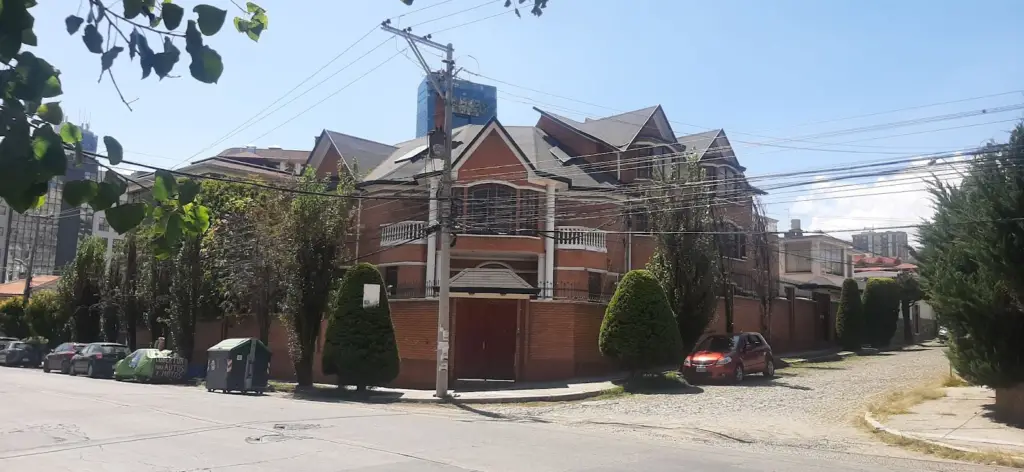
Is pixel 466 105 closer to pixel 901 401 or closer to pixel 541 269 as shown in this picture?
pixel 541 269

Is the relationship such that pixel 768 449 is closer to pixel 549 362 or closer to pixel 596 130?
pixel 549 362

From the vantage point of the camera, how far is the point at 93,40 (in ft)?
Answer: 10.3

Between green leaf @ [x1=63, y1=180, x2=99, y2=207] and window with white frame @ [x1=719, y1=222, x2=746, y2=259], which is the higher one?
window with white frame @ [x1=719, y1=222, x2=746, y2=259]

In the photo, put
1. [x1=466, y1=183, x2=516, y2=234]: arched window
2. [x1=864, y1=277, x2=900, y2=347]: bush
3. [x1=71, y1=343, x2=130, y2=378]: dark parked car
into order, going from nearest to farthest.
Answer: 1. [x1=466, y1=183, x2=516, y2=234]: arched window
2. [x1=71, y1=343, x2=130, y2=378]: dark parked car
3. [x1=864, y1=277, x2=900, y2=347]: bush

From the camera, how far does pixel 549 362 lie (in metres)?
25.5

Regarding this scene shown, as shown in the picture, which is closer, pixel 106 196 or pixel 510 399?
pixel 106 196

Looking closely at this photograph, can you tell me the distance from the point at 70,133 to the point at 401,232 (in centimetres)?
2518

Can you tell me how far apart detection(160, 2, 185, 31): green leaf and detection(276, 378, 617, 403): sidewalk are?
18.9 metres

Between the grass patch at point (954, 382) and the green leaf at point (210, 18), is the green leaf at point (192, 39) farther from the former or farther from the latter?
the grass patch at point (954, 382)

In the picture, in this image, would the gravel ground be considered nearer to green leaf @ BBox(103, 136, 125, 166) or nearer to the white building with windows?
green leaf @ BBox(103, 136, 125, 166)

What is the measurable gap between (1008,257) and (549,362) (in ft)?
48.7

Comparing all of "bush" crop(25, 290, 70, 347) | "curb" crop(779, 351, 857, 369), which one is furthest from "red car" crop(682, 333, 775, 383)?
"bush" crop(25, 290, 70, 347)

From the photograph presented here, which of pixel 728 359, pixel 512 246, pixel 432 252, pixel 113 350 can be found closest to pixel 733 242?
pixel 728 359

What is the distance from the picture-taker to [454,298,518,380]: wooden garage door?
26219 mm
